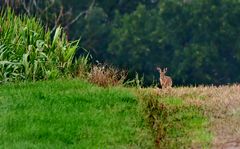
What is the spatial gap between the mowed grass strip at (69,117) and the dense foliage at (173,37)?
103ft

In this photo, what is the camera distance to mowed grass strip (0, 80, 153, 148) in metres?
9.14

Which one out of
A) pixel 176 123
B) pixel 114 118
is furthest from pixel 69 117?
pixel 176 123

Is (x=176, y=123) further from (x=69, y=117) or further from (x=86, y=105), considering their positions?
(x=86, y=105)

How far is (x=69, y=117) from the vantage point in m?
10.1

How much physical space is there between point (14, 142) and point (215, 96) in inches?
156

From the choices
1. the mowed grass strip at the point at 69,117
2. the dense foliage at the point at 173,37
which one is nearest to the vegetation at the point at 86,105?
the mowed grass strip at the point at 69,117

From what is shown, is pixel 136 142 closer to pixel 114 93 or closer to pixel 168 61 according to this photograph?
pixel 114 93

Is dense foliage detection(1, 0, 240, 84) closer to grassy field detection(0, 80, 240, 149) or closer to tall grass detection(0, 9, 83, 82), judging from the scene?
tall grass detection(0, 9, 83, 82)

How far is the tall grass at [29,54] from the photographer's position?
1335 cm

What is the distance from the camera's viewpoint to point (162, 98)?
11.6 m

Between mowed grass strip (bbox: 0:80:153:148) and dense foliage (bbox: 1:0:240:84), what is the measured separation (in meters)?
31.4

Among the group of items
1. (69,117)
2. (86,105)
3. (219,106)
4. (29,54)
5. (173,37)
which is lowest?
(69,117)

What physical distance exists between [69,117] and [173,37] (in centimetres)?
3603

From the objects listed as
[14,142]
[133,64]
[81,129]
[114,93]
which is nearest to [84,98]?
[114,93]
